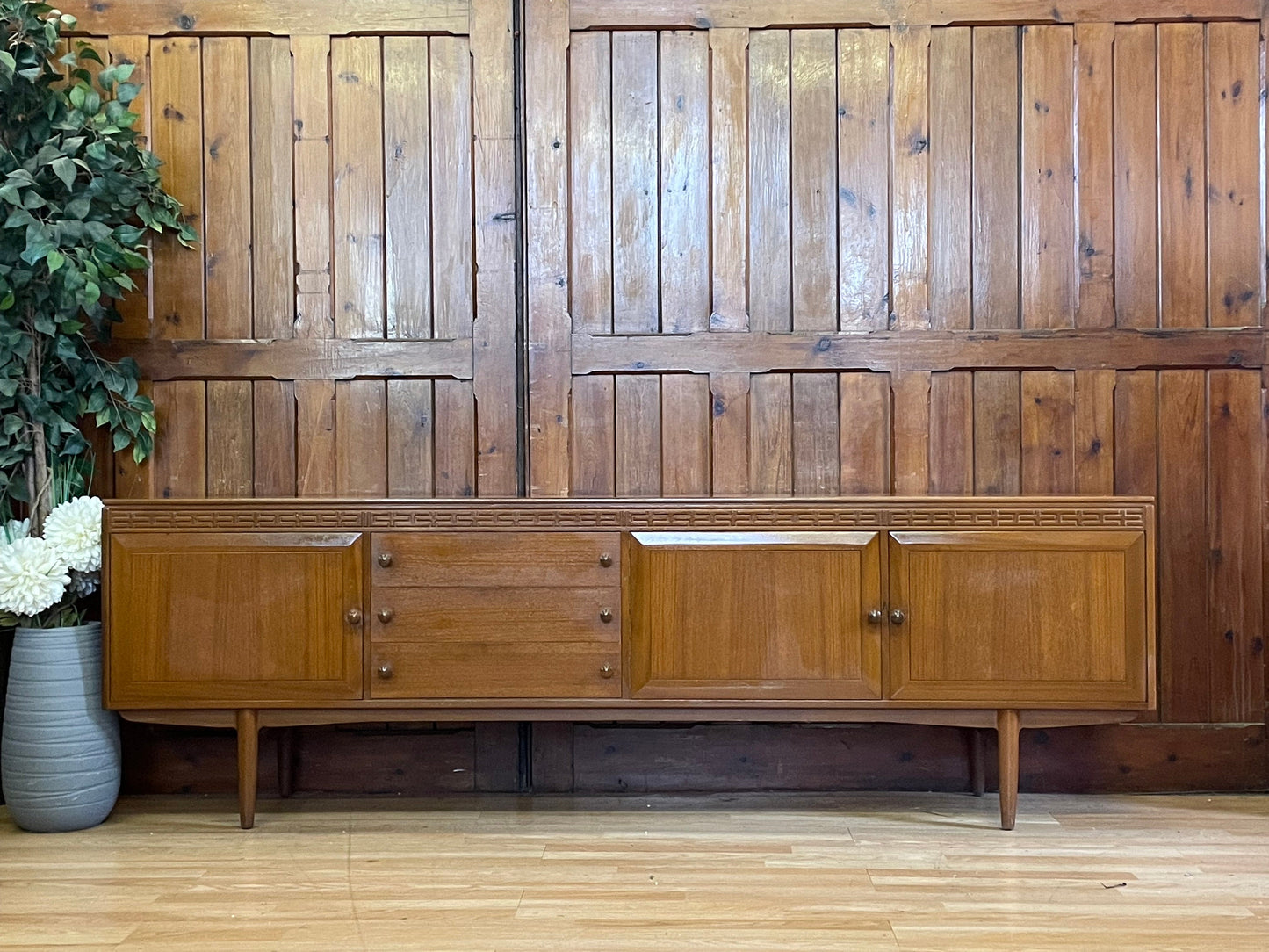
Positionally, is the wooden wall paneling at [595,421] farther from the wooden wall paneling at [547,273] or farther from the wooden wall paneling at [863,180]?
the wooden wall paneling at [863,180]

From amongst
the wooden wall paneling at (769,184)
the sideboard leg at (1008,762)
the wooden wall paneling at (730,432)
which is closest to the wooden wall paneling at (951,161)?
the wooden wall paneling at (769,184)

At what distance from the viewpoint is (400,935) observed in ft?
6.51

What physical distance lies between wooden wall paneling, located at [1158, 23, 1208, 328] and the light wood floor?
4.74 feet

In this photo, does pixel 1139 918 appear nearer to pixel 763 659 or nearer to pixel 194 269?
pixel 763 659

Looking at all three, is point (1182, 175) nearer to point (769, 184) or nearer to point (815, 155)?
point (815, 155)

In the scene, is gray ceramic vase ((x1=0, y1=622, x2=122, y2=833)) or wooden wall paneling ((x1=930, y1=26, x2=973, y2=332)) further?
wooden wall paneling ((x1=930, y1=26, x2=973, y2=332))

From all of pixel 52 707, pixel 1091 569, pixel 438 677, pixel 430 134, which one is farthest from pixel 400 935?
pixel 430 134

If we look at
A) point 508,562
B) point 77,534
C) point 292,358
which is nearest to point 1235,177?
point 508,562

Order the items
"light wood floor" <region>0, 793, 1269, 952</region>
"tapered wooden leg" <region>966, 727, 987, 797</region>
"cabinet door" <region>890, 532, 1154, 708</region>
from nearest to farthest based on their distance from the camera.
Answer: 1. "light wood floor" <region>0, 793, 1269, 952</region>
2. "cabinet door" <region>890, 532, 1154, 708</region>
3. "tapered wooden leg" <region>966, 727, 987, 797</region>

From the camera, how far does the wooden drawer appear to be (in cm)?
255

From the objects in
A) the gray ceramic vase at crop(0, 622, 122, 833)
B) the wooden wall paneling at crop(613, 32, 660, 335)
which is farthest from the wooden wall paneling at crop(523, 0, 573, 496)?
the gray ceramic vase at crop(0, 622, 122, 833)

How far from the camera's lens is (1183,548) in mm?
2895

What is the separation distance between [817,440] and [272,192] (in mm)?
1752

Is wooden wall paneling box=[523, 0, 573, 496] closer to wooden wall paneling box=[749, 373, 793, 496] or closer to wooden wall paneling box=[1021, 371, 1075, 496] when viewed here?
wooden wall paneling box=[749, 373, 793, 496]
